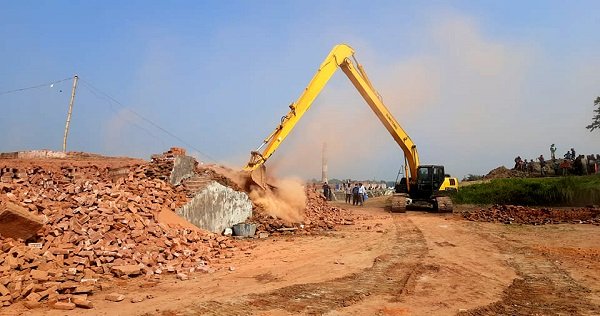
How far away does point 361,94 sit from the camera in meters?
19.0

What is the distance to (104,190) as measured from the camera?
1084 cm

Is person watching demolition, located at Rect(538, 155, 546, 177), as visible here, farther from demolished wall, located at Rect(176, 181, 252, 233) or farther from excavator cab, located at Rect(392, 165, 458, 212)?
demolished wall, located at Rect(176, 181, 252, 233)

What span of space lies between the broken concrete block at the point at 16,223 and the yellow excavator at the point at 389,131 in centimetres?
723

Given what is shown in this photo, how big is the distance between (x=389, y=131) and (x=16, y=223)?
16.5 m

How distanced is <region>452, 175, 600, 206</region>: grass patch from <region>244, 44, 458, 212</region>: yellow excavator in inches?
246

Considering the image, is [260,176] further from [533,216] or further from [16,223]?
[533,216]

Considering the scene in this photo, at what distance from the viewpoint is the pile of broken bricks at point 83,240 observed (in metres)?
6.46

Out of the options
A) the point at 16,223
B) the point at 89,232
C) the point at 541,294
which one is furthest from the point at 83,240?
the point at 541,294

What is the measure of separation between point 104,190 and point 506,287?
9.55 metres

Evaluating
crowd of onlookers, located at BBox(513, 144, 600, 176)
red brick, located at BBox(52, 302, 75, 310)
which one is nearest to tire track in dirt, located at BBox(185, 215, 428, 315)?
red brick, located at BBox(52, 302, 75, 310)

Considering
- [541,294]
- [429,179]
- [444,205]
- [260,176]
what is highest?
[429,179]

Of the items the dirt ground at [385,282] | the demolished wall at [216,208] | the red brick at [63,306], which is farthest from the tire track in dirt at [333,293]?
the demolished wall at [216,208]

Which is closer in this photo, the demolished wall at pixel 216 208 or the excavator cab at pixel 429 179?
the demolished wall at pixel 216 208

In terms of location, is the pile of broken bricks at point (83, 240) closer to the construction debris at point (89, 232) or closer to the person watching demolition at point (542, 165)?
the construction debris at point (89, 232)
